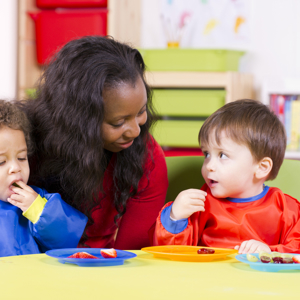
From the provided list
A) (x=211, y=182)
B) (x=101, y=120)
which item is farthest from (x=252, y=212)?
(x=101, y=120)

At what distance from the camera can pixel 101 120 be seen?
1.00 metres

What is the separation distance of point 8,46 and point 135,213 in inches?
72.1

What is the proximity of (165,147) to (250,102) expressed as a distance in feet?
5.40

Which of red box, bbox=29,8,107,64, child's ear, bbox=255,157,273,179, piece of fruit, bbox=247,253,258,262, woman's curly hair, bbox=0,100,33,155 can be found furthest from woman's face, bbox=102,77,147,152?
red box, bbox=29,8,107,64

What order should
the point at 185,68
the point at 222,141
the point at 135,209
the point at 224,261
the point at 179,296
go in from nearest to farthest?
1. the point at 179,296
2. the point at 224,261
3. the point at 222,141
4. the point at 135,209
5. the point at 185,68

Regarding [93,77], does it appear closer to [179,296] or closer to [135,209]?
[135,209]

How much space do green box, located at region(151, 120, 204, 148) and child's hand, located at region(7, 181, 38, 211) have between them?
163cm

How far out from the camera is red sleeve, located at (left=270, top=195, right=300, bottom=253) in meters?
1.04

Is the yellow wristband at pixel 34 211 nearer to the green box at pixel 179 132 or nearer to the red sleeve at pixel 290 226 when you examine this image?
the red sleeve at pixel 290 226

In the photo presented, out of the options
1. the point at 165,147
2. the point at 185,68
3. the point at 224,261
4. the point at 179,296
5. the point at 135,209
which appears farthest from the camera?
the point at 165,147

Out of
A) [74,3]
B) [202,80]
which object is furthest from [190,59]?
[74,3]

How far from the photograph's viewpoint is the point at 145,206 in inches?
51.0

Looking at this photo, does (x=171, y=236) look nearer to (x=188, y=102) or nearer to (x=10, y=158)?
(x=10, y=158)

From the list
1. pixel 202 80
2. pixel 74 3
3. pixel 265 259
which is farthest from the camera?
pixel 74 3
